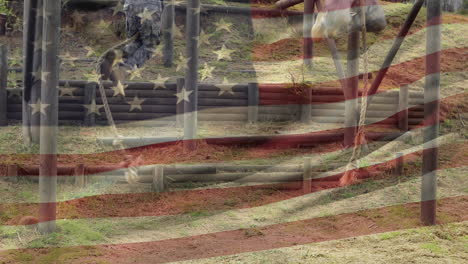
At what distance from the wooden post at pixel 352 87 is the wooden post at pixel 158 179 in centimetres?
337

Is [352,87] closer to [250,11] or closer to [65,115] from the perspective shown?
[65,115]

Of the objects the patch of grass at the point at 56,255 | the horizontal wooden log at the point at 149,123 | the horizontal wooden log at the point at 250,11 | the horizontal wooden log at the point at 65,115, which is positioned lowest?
the patch of grass at the point at 56,255

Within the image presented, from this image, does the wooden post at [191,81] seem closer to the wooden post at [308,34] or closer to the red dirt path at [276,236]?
the red dirt path at [276,236]

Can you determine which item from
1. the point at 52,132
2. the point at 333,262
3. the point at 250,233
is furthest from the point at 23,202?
the point at 333,262

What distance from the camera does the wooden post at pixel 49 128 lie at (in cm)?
617

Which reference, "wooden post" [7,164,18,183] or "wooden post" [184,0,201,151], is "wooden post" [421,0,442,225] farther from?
"wooden post" [7,164,18,183]

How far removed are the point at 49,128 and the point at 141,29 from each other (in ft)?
4.99

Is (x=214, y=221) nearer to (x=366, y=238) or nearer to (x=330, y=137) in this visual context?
(x=366, y=238)

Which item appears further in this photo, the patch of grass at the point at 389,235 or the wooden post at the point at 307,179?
the wooden post at the point at 307,179

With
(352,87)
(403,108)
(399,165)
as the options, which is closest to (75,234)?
(399,165)

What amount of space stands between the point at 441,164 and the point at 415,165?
512 millimetres

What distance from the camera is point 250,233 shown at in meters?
6.59

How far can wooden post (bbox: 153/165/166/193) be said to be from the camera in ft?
25.3

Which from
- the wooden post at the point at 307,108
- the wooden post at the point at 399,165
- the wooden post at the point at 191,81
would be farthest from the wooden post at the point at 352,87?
the wooden post at the point at 191,81
